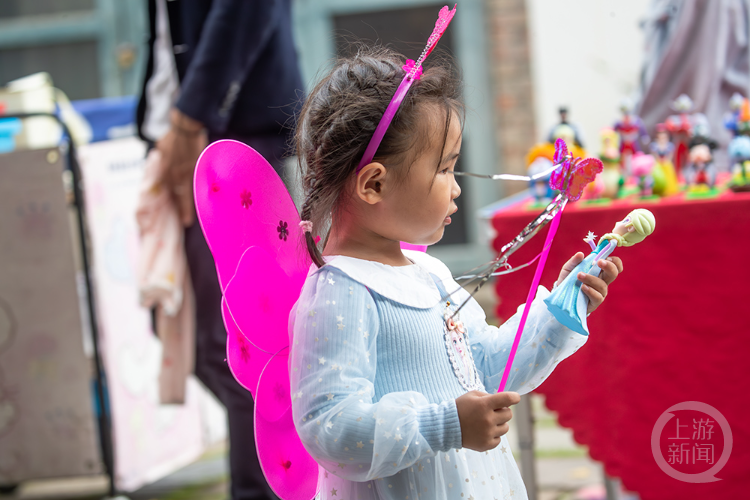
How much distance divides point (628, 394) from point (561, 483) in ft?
2.74

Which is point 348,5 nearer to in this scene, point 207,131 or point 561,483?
point 207,131

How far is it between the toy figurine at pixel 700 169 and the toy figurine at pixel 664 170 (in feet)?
0.13

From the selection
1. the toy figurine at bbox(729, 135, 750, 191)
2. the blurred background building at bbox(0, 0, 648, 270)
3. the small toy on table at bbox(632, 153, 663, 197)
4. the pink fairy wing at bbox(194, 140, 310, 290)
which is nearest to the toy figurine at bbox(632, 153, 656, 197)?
the small toy on table at bbox(632, 153, 663, 197)

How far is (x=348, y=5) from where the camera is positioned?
159 inches

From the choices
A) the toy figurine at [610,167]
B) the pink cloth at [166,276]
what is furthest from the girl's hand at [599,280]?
the pink cloth at [166,276]

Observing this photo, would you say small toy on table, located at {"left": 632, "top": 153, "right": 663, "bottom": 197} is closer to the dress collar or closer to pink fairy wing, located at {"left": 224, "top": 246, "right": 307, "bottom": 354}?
the dress collar

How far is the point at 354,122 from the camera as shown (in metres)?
A: 0.82

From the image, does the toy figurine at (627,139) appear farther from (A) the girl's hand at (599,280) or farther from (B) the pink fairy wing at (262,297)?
(B) the pink fairy wing at (262,297)

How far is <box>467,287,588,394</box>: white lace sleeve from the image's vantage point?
0.91 meters

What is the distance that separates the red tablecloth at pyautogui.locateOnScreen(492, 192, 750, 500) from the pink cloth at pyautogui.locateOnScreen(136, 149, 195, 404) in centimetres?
84

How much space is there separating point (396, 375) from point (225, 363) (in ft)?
3.50

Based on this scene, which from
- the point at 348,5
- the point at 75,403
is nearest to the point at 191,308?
the point at 75,403

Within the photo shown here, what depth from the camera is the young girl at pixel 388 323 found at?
0.75 metres

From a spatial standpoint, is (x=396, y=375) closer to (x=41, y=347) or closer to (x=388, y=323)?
(x=388, y=323)
